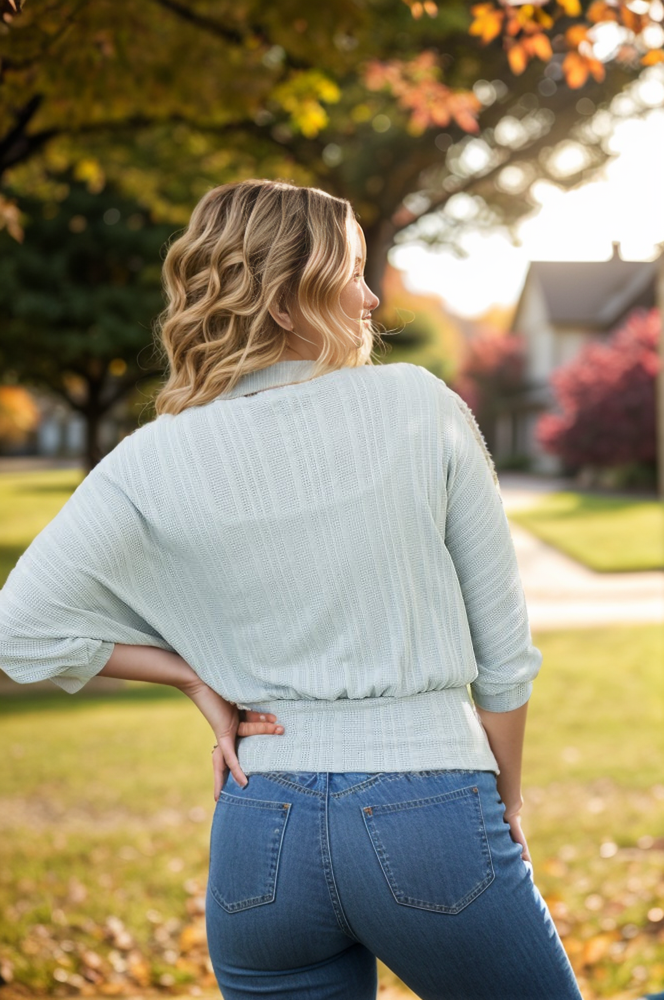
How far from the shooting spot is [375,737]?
1500 mm

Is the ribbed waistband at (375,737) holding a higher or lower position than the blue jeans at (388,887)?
higher

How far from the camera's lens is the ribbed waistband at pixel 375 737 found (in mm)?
1487

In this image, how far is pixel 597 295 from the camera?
124 ft

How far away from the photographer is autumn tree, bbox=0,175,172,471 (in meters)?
16.9

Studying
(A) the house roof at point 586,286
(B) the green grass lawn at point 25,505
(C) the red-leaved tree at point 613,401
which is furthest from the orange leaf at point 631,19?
(A) the house roof at point 586,286

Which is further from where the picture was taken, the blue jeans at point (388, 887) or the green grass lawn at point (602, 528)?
the green grass lawn at point (602, 528)

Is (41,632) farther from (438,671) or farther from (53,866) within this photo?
(53,866)

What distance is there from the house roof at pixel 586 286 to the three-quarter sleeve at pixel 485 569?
114ft

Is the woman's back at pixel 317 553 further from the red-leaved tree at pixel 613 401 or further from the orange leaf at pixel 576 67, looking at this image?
the red-leaved tree at pixel 613 401

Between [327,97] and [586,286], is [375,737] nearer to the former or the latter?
[327,97]

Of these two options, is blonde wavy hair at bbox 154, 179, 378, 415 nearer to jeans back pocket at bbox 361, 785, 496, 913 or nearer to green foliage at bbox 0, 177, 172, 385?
jeans back pocket at bbox 361, 785, 496, 913

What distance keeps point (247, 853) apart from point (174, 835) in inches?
180

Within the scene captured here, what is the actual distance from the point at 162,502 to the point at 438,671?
1.67 feet

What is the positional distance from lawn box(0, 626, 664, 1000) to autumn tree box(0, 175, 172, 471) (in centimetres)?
898
